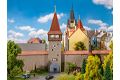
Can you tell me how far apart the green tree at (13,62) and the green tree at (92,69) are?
0.38 metres

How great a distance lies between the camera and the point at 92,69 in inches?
88.4

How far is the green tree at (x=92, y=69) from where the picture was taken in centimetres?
222

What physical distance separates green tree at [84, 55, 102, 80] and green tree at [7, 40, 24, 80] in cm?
38

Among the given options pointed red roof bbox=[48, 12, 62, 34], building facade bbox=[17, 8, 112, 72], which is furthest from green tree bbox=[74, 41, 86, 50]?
pointed red roof bbox=[48, 12, 62, 34]

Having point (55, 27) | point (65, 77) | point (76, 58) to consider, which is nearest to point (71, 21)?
point (55, 27)

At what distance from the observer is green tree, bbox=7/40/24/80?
87.4 inches

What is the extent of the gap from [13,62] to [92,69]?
1.50 ft

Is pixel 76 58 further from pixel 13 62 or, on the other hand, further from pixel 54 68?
pixel 13 62

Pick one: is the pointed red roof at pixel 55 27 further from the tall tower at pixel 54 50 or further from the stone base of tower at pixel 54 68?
the stone base of tower at pixel 54 68

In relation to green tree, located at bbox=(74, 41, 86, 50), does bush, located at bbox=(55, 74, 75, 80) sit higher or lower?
lower

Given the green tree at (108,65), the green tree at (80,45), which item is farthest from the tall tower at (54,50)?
the green tree at (108,65)

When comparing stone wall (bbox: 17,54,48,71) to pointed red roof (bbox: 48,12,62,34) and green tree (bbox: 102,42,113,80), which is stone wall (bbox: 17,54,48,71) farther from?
green tree (bbox: 102,42,113,80)

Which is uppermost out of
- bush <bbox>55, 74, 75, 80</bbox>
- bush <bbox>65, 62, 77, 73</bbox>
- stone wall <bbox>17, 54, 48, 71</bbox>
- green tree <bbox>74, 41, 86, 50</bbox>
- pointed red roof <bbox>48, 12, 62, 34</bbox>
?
pointed red roof <bbox>48, 12, 62, 34</bbox>

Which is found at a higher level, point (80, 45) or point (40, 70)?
point (80, 45)
